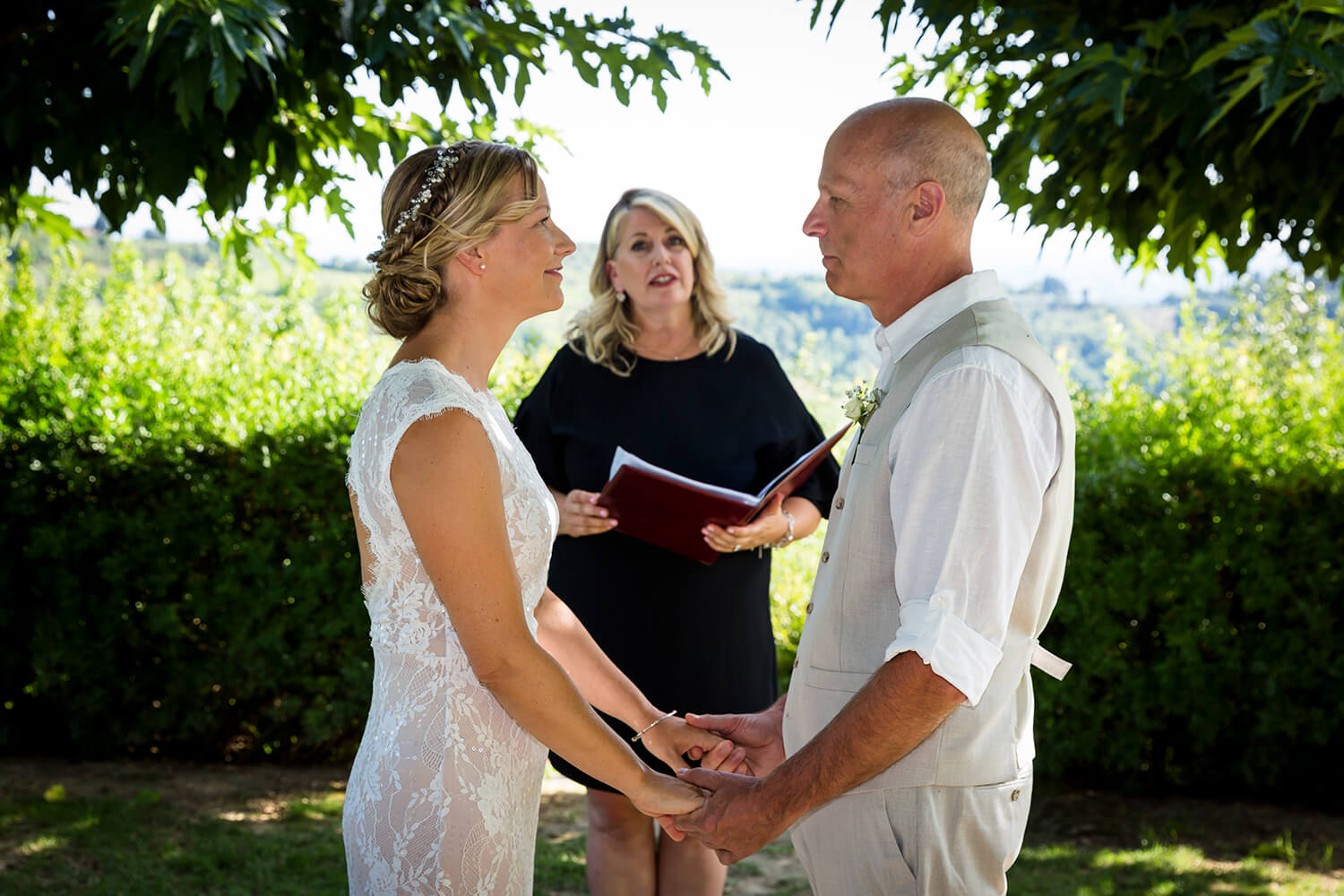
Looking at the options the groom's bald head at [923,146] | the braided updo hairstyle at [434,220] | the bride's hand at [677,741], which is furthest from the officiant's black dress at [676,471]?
the groom's bald head at [923,146]

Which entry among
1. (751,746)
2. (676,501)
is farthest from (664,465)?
(751,746)

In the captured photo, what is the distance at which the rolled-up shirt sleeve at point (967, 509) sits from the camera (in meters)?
1.90

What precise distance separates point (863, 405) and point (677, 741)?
115 centimetres

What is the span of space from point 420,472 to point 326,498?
4357 millimetres

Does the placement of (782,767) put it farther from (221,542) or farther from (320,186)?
(221,542)

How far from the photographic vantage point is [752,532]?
378 centimetres

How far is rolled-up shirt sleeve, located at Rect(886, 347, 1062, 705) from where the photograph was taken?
74.8 inches

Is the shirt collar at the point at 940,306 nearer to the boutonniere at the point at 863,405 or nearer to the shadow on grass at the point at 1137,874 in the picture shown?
the boutonniere at the point at 863,405

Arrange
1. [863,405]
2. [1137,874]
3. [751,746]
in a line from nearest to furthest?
[863,405] < [751,746] < [1137,874]

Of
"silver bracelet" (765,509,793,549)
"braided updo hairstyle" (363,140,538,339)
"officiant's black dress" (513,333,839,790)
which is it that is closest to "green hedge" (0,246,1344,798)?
"officiant's black dress" (513,333,839,790)

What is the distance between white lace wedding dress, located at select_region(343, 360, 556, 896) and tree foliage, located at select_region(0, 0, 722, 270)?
6.16 ft

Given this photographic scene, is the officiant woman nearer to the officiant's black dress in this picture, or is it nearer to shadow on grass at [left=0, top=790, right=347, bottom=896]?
the officiant's black dress

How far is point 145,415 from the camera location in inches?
245

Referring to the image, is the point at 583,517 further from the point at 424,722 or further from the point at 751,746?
the point at 424,722
